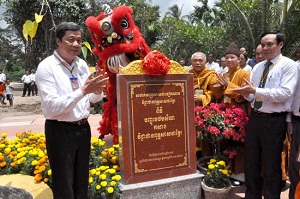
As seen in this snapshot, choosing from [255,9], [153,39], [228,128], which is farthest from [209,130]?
[153,39]

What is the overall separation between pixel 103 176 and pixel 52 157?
29.5 inches

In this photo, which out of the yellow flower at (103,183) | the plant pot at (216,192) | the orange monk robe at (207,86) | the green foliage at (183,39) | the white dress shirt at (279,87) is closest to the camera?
the white dress shirt at (279,87)

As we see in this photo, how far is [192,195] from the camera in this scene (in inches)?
132

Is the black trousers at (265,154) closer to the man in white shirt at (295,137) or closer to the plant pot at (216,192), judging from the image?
the man in white shirt at (295,137)

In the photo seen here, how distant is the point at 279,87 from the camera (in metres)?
2.94

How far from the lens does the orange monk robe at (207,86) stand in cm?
410

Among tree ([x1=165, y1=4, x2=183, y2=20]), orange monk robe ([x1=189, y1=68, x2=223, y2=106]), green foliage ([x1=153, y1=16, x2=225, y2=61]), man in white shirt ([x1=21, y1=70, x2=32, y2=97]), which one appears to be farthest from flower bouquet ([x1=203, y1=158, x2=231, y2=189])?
tree ([x1=165, y1=4, x2=183, y2=20])

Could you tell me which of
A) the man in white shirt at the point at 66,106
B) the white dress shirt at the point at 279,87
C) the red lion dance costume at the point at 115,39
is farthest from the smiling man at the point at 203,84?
the man in white shirt at the point at 66,106

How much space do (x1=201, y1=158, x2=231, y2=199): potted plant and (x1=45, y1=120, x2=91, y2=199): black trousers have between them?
1405mm

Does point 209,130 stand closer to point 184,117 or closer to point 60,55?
point 184,117

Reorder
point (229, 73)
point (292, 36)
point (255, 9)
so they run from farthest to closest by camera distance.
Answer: point (255, 9), point (292, 36), point (229, 73)

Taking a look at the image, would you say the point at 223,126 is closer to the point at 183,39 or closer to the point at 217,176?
the point at 217,176

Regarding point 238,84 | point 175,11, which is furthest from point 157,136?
point 175,11

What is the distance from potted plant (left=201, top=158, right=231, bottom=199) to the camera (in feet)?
10.7
